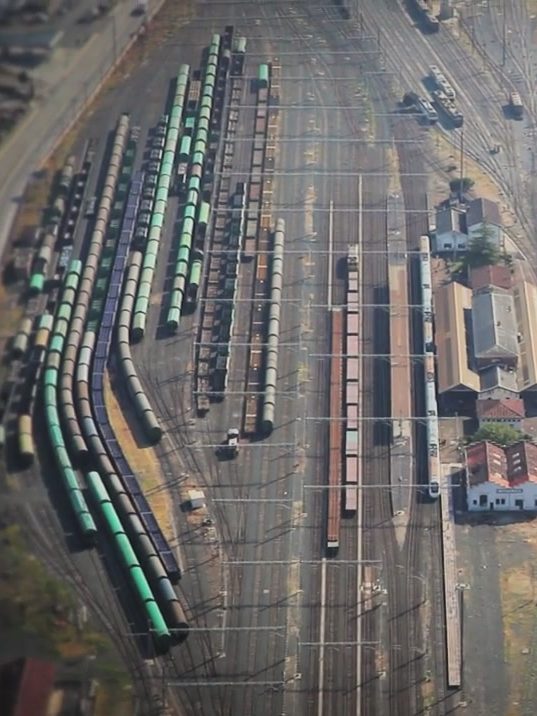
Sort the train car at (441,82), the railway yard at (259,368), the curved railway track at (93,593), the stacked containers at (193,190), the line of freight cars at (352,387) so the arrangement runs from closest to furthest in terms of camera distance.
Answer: the curved railway track at (93,593), the railway yard at (259,368), the line of freight cars at (352,387), the stacked containers at (193,190), the train car at (441,82)

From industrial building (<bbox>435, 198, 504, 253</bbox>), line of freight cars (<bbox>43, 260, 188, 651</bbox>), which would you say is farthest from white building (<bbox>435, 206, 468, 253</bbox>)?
line of freight cars (<bbox>43, 260, 188, 651</bbox>)

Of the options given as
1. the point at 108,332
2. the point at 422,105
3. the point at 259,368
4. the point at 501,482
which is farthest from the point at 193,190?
the point at 501,482

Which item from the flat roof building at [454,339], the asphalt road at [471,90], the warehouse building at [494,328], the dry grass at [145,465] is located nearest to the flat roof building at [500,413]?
the flat roof building at [454,339]

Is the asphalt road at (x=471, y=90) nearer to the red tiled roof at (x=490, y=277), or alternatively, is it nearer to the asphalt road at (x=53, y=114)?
the red tiled roof at (x=490, y=277)

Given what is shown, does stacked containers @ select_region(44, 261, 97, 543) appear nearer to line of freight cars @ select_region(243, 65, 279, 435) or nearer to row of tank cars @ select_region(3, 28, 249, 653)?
row of tank cars @ select_region(3, 28, 249, 653)

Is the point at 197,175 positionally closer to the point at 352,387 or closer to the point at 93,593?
the point at 352,387
